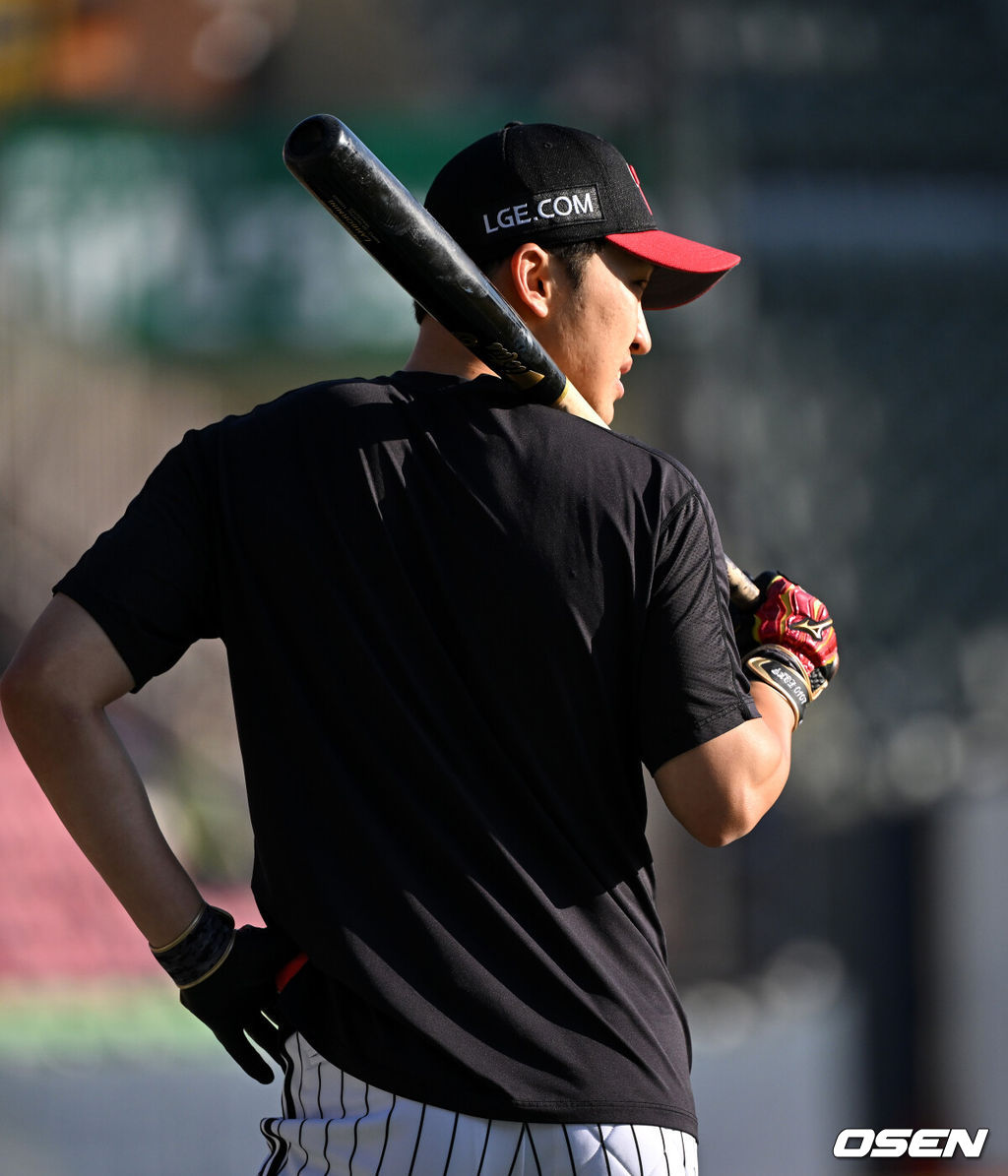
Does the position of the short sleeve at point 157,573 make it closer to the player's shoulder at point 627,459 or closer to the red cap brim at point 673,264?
the player's shoulder at point 627,459

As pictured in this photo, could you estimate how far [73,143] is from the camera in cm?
550

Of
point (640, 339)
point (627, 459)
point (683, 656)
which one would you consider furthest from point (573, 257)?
point (683, 656)

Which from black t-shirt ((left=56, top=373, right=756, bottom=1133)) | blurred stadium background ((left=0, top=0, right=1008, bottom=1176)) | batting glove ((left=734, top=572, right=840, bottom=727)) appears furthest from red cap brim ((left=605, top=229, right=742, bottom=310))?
blurred stadium background ((left=0, top=0, right=1008, bottom=1176))

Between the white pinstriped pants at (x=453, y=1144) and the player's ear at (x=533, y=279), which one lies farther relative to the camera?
the player's ear at (x=533, y=279)

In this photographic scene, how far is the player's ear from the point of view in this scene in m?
1.78

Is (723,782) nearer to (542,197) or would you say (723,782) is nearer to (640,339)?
→ (640,339)

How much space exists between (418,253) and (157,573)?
17.3 inches

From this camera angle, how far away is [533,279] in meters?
1.80

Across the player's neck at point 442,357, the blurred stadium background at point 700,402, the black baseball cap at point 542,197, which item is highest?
the blurred stadium background at point 700,402

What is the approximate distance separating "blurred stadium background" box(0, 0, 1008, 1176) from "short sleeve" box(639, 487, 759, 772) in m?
3.89

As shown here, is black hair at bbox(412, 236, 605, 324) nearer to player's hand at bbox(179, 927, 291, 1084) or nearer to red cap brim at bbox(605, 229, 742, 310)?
red cap brim at bbox(605, 229, 742, 310)

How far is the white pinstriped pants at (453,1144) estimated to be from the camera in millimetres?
1514

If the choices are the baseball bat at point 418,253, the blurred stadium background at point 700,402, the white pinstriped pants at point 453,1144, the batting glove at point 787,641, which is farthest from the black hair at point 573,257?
the blurred stadium background at point 700,402

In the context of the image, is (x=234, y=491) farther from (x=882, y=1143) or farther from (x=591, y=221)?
(x=882, y=1143)
